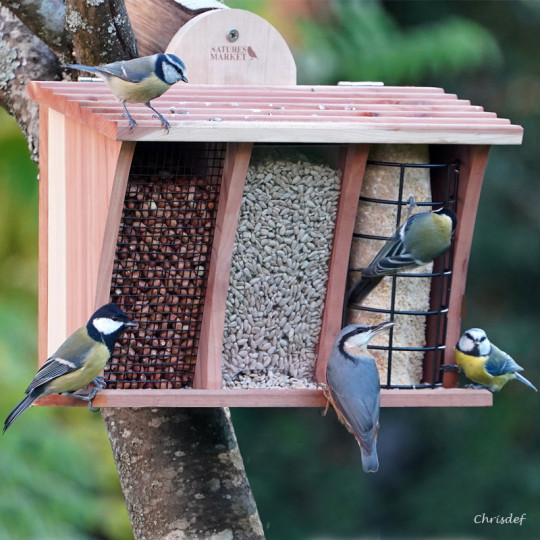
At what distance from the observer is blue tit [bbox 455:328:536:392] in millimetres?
3758


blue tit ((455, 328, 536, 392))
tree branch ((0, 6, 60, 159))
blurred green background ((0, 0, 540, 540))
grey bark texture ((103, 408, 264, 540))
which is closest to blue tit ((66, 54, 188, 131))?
tree branch ((0, 6, 60, 159))

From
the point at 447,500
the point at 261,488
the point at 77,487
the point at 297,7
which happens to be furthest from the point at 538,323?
the point at 77,487

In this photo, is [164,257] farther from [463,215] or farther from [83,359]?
[463,215]

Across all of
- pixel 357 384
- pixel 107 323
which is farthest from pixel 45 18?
pixel 357 384

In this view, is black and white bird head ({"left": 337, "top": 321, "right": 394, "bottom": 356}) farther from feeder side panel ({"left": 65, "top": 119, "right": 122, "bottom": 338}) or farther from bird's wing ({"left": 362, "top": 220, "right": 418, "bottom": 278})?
feeder side panel ({"left": 65, "top": 119, "right": 122, "bottom": 338})

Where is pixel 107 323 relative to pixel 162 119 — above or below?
below

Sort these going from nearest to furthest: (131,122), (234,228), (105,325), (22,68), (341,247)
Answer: (131,122), (105,325), (234,228), (341,247), (22,68)

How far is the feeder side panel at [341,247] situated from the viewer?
11.8ft

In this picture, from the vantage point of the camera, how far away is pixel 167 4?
4195mm

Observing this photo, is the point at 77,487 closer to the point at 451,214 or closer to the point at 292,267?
the point at 292,267

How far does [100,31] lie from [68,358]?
1.23m

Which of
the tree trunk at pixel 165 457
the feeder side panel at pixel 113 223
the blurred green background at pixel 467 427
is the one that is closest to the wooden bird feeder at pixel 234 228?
the feeder side panel at pixel 113 223

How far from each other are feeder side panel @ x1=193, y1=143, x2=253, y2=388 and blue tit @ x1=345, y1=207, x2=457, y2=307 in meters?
0.54

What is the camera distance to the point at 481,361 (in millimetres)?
3805
